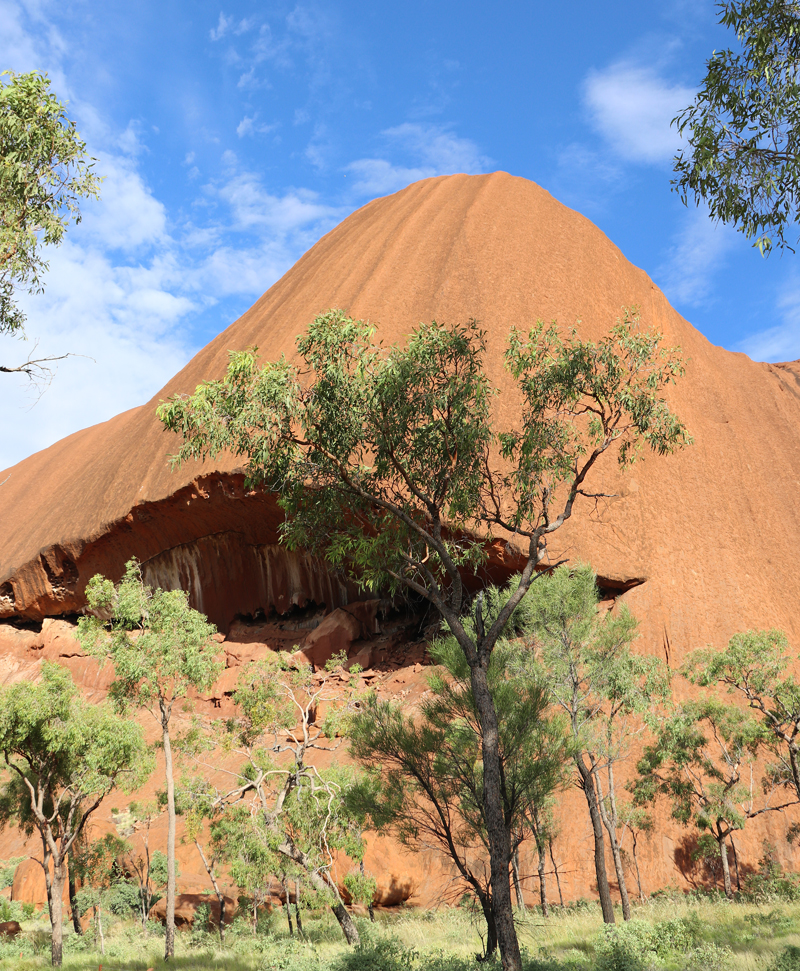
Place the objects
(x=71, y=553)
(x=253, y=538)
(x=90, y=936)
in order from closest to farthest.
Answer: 1. (x=90, y=936)
2. (x=253, y=538)
3. (x=71, y=553)

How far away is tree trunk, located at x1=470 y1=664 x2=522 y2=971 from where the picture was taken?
27.0 ft

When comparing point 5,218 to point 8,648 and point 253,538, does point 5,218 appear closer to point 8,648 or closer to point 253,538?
point 253,538

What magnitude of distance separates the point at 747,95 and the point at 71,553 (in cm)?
3604

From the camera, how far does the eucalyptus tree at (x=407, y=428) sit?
34.8ft

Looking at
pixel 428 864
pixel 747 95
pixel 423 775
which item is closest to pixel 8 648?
pixel 428 864

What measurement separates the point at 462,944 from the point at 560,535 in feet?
48.4

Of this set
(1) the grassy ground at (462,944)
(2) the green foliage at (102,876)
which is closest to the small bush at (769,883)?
(1) the grassy ground at (462,944)

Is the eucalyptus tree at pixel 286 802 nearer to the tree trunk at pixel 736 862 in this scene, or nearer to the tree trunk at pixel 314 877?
the tree trunk at pixel 314 877

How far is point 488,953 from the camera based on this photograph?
34.0 ft

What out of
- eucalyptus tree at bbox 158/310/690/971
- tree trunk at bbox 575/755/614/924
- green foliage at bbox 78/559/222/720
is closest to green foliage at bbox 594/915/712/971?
tree trunk at bbox 575/755/614/924

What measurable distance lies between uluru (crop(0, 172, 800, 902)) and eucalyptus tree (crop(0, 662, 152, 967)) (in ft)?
32.3

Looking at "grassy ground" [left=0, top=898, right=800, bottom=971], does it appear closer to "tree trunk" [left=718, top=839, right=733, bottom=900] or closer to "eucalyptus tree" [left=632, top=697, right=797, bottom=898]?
"tree trunk" [left=718, top=839, right=733, bottom=900]

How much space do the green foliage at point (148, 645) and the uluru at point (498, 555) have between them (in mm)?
10397

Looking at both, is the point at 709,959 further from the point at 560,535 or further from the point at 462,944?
the point at 560,535
